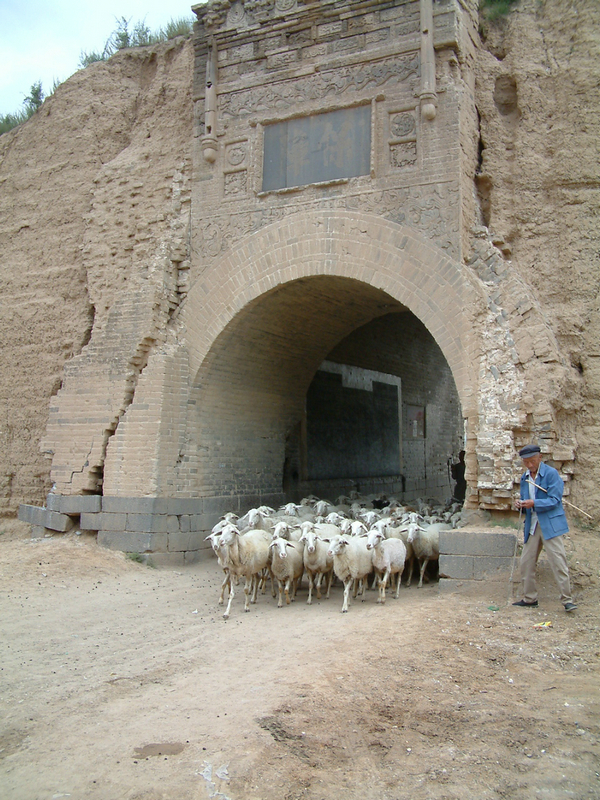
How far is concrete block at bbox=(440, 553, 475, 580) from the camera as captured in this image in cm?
763

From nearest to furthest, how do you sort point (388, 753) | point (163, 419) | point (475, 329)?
point (388, 753) → point (475, 329) → point (163, 419)

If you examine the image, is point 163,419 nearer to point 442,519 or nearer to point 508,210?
point 442,519

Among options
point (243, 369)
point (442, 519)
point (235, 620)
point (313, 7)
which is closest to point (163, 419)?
point (243, 369)

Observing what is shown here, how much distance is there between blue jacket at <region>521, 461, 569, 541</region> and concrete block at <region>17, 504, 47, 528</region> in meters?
7.69

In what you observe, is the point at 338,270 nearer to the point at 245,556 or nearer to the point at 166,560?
the point at 245,556

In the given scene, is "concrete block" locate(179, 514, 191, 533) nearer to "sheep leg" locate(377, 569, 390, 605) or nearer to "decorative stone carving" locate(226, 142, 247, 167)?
"sheep leg" locate(377, 569, 390, 605)

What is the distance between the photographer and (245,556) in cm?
773

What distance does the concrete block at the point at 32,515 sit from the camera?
35.2 ft

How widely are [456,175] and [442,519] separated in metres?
4.97

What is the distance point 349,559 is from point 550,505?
236 centimetres

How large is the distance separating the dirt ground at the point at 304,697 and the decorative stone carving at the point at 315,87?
681cm

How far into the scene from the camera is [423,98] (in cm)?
915

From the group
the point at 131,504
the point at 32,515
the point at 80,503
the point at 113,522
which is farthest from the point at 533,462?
the point at 32,515

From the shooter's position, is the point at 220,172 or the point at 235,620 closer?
the point at 235,620
